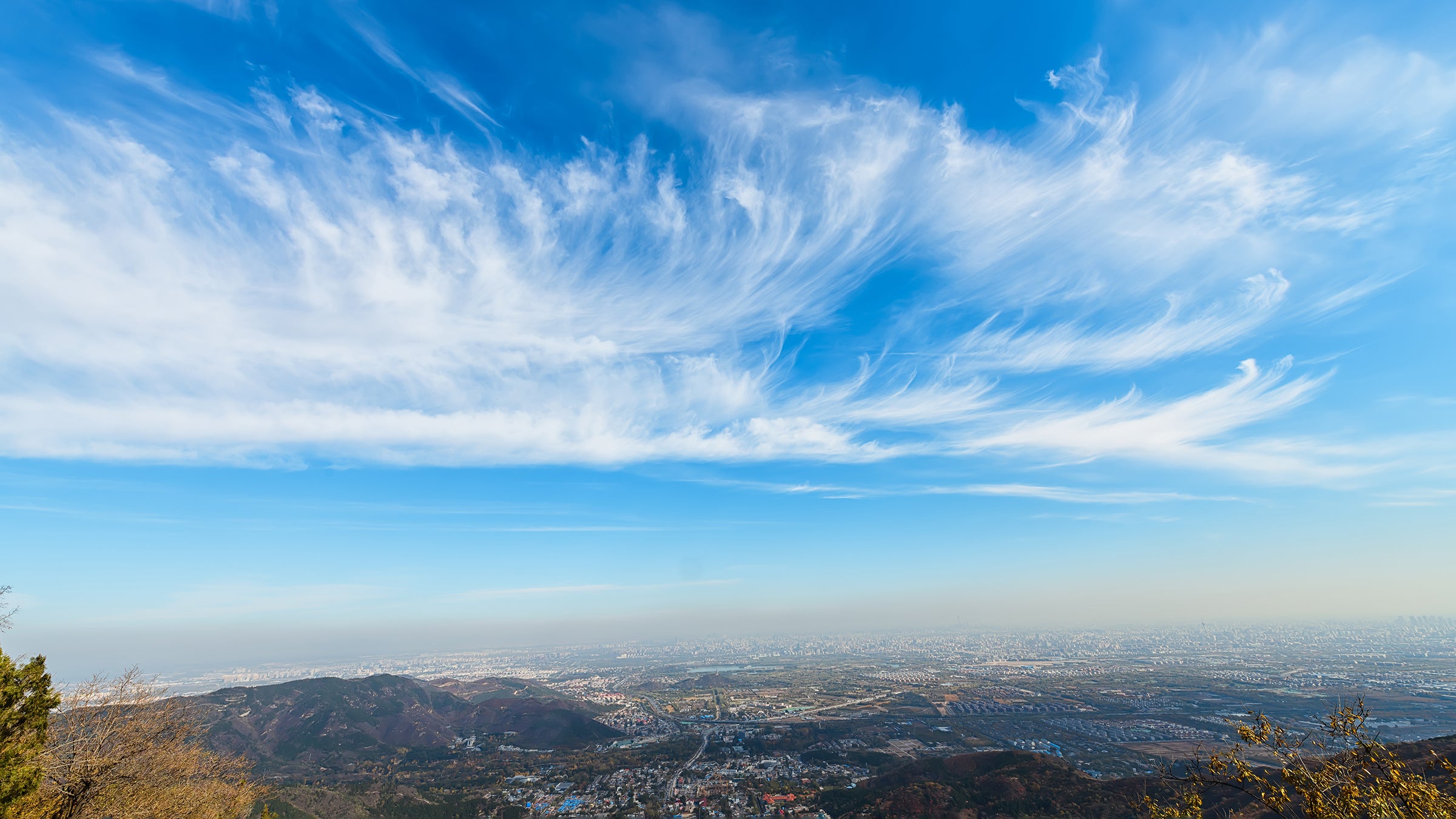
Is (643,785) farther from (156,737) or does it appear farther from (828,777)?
(156,737)

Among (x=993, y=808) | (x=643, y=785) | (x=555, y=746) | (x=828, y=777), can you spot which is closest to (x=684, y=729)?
(x=555, y=746)

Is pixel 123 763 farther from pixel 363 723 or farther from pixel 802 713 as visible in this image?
pixel 363 723

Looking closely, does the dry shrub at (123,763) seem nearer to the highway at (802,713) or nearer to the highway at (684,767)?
the highway at (684,767)

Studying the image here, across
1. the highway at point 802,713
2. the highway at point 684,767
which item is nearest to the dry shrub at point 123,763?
the highway at point 684,767

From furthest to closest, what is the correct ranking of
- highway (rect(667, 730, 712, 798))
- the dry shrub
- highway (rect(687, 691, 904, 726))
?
highway (rect(687, 691, 904, 726))
highway (rect(667, 730, 712, 798))
the dry shrub

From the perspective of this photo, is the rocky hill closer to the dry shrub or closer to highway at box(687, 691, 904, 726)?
highway at box(687, 691, 904, 726)

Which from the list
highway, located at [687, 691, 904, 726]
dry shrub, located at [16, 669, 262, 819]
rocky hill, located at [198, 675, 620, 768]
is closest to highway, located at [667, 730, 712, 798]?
highway, located at [687, 691, 904, 726]

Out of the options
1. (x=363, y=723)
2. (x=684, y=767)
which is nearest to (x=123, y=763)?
(x=684, y=767)

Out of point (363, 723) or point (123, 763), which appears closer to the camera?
point (123, 763)
